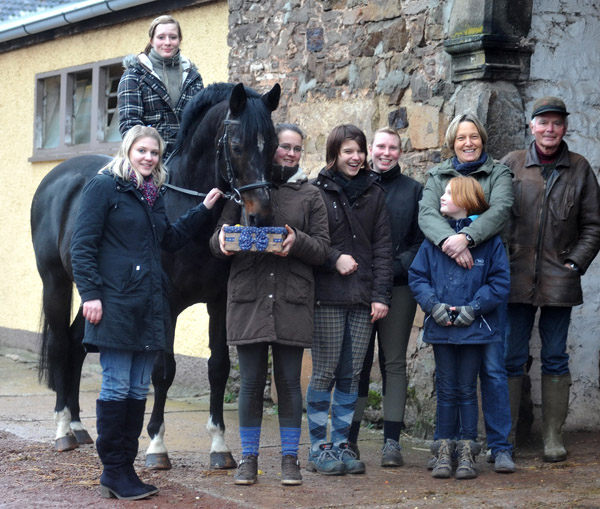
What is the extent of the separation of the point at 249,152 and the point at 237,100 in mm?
292

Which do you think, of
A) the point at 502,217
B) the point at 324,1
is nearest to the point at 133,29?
the point at 324,1

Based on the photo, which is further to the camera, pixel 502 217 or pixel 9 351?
pixel 9 351

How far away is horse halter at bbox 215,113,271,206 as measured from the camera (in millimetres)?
4965

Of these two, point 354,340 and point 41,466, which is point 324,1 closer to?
point 354,340

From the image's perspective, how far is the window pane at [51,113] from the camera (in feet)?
36.4

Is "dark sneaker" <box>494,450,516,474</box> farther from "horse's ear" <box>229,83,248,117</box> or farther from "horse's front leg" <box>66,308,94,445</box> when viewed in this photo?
"horse's front leg" <box>66,308,94,445</box>

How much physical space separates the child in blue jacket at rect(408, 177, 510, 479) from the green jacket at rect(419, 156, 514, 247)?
0.26 feet

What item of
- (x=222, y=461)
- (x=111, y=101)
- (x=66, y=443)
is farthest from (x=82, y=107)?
(x=222, y=461)

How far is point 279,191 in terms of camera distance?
5.24 m

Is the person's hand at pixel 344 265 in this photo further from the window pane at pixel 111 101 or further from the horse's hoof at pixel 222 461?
the window pane at pixel 111 101

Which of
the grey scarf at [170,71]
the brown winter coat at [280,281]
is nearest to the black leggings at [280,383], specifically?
the brown winter coat at [280,281]

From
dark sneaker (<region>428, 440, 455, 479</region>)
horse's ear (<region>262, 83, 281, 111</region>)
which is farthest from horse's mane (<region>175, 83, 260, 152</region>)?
dark sneaker (<region>428, 440, 455, 479</region>)

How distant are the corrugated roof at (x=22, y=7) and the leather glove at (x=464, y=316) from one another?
7.65 metres

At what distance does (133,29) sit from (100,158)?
10.8 ft
